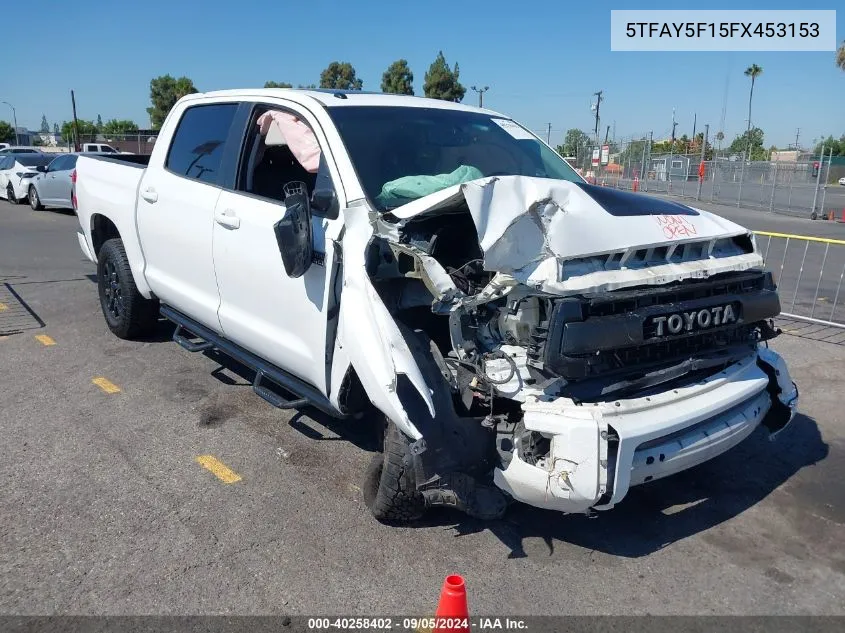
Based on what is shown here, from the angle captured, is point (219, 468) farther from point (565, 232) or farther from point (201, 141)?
point (565, 232)

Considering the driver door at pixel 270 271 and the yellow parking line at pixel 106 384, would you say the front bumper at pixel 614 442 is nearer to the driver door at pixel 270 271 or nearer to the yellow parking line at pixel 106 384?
the driver door at pixel 270 271

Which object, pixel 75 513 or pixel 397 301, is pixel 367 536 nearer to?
pixel 397 301

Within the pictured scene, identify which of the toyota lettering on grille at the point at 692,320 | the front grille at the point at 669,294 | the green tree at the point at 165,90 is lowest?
the toyota lettering on grille at the point at 692,320

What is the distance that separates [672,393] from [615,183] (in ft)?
92.2

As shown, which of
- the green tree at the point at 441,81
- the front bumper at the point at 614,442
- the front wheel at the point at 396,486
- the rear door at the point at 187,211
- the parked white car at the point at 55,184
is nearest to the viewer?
the front bumper at the point at 614,442

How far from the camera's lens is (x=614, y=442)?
2.93m

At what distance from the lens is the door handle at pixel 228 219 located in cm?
427

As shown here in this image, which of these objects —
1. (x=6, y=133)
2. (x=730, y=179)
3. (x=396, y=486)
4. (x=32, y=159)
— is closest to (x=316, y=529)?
(x=396, y=486)

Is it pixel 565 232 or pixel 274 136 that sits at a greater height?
pixel 274 136

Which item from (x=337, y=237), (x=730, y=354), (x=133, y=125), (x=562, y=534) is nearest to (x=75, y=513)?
(x=337, y=237)

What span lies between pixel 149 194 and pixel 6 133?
290 ft

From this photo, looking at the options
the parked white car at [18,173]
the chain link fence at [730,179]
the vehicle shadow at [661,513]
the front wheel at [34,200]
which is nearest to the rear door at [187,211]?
the vehicle shadow at [661,513]

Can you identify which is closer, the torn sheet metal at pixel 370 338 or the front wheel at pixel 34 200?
the torn sheet metal at pixel 370 338

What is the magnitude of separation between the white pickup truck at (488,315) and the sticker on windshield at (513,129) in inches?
20.6
